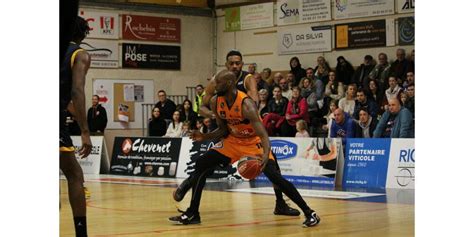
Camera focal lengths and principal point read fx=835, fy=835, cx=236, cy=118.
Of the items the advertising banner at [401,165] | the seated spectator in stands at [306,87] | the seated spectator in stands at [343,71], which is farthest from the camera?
the seated spectator in stands at [343,71]

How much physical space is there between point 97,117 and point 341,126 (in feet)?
31.1

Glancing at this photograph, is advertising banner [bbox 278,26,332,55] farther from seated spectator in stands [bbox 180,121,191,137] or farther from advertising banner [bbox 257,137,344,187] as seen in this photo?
advertising banner [bbox 257,137,344,187]

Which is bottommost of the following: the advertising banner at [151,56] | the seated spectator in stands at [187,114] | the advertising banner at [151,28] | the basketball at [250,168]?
the basketball at [250,168]

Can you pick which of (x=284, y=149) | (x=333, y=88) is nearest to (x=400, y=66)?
(x=333, y=88)

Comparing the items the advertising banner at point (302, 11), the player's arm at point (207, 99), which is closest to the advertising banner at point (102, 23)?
the advertising banner at point (302, 11)

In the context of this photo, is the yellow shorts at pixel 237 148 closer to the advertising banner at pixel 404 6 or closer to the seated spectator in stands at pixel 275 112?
the seated spectator in stands at pixel 275 112

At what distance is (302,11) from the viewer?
25.7 metres

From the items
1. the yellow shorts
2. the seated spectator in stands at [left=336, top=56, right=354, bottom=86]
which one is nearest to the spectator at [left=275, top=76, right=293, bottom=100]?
the seated spectator in stands at [left=336, top=56, right=354, bottom=86]

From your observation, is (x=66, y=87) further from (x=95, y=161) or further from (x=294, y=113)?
(x=95, y=161)

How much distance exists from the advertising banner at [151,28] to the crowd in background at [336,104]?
474 centimetres

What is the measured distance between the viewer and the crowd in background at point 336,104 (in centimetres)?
1728

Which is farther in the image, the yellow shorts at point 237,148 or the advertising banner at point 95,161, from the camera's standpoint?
the advertising banner at point 95,161
